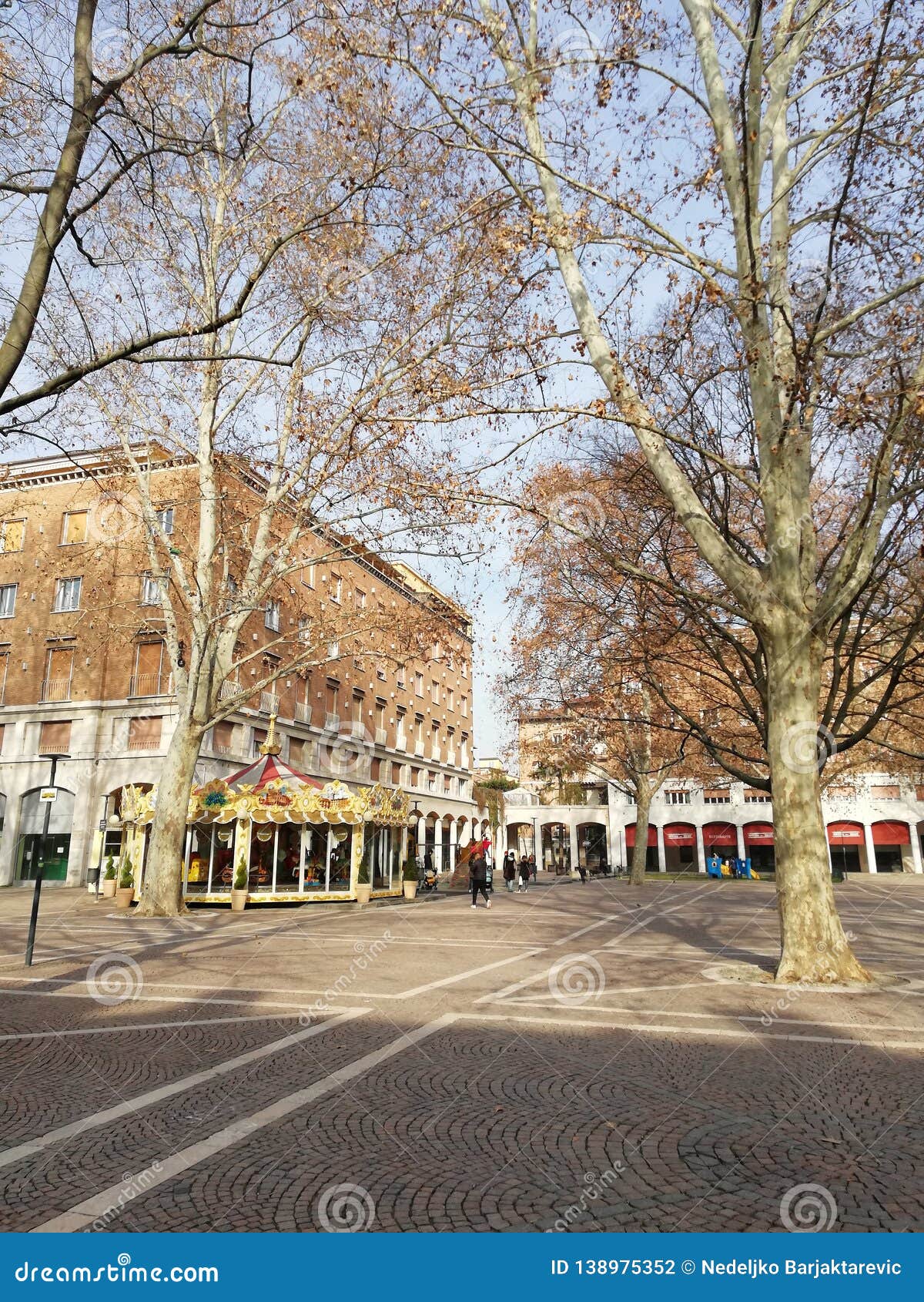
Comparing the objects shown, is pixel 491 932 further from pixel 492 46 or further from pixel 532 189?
pixel 492 46

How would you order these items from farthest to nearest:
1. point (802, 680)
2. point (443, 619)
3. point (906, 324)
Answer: point (443, 619)
point (802, 680)
point (906, 324)

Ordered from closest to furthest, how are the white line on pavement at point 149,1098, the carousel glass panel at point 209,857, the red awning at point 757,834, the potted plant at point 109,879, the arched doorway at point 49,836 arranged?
the white line on pavement at point 149,1098 < the carousel glass panel at point 209,857 < the potted plant at point 109,879 < the arched doorway at point 49,836 < the red awning at point 757,834

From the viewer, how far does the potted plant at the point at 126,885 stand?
21.9 m

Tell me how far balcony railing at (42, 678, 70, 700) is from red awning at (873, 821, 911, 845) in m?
54.5

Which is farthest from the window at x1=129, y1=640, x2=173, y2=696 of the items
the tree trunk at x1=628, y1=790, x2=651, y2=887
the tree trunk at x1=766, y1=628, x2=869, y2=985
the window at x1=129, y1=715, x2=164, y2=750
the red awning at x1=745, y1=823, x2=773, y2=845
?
the red awning at x1=745, y1=823, x2=773, y2=845

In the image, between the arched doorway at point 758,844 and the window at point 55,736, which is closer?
the window at point 55,736

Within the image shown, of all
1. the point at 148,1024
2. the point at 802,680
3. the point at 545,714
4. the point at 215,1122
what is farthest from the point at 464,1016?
the point at 545,714

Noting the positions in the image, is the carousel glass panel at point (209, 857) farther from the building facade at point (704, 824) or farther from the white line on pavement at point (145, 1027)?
the building facade at point (704, 824)

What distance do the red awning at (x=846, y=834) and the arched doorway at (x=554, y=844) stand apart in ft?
64.2

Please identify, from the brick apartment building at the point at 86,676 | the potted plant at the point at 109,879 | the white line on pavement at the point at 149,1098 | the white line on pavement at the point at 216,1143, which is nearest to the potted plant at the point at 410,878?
the brick apartment building at the point at 86,676

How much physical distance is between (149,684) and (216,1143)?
29.4 meters

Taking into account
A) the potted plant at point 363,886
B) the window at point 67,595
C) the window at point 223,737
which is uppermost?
the window at point 67,595

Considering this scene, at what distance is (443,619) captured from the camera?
22156 mm

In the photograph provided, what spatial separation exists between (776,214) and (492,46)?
4410 mm
